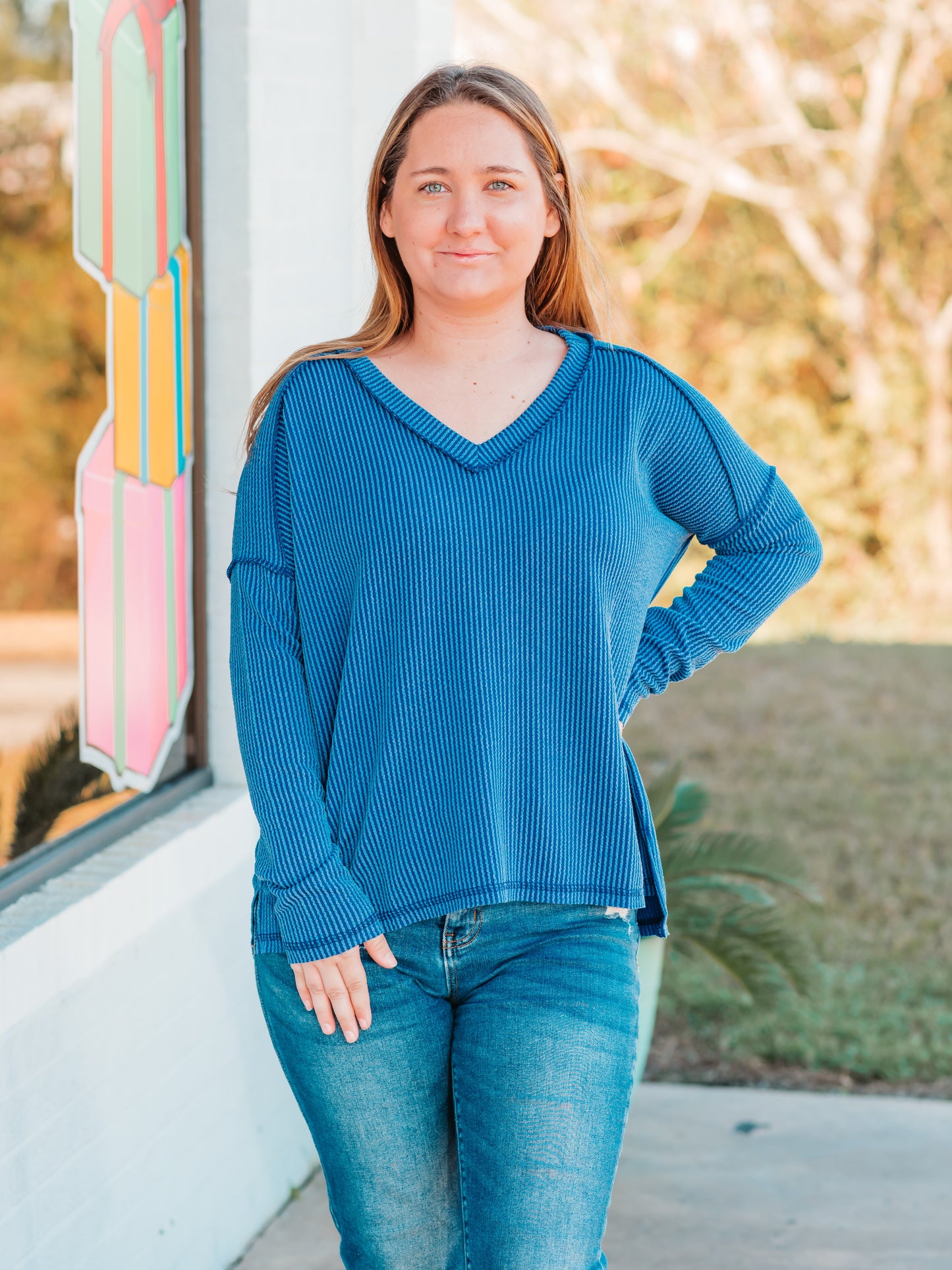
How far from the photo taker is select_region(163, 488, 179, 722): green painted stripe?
9.58ft

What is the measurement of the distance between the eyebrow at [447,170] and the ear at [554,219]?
96mm

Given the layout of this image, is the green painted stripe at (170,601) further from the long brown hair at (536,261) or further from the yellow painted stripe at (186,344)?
the long brown hair at (536,261)

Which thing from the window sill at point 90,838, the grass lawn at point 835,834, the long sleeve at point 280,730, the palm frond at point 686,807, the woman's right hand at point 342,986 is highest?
the long sleeve at point 280,730

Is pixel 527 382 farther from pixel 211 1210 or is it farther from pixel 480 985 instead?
pixel 211 1210

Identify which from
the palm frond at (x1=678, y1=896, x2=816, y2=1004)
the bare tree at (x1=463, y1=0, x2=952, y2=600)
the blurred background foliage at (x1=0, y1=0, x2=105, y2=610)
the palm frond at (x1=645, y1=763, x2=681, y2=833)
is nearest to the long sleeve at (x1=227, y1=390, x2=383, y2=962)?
the palm frond at (x1=645, y1=763, x2=681, y2=833)

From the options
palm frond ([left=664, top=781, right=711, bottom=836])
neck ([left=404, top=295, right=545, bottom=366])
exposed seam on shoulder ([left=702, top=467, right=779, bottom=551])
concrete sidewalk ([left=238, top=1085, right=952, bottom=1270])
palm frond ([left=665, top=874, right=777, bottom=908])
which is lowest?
concrete sidewalk ([left=238, top=1085, right=952, bottom=1270])

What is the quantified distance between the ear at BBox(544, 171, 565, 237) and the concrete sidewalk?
2.08 m

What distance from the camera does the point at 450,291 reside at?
5.98ft

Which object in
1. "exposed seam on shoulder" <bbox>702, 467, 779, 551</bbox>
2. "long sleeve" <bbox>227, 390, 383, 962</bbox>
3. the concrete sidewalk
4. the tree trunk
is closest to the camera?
"long sleeve" <bbox>227, 390, 383, 962</bbox>

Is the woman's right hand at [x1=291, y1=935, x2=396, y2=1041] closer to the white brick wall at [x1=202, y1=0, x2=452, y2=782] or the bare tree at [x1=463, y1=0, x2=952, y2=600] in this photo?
the white brick wall at [x1=202, y1=0, x2=452, y2=782]

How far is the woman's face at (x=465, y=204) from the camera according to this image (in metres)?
1.82

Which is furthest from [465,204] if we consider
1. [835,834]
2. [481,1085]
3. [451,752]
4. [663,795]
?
[835,834]

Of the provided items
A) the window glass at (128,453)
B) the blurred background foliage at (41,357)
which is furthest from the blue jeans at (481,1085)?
the blurred background foliage at (41,357)

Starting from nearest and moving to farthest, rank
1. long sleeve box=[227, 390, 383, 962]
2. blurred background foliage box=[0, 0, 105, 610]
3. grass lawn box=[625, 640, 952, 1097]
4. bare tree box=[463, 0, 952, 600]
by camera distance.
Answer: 1. long sleeve box=[227, 390, 383, 962]
2. grass lawn box=[625, 640, 952, 1097]
3. blurred background foliage box=[0, 0, 105, 610]
4. bare tree box=[463, 0, 952, 600]
